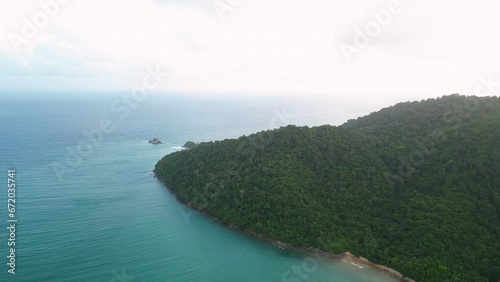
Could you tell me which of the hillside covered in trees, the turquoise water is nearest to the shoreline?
the hillside covered in trees

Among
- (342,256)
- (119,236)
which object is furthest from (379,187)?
(119,236)

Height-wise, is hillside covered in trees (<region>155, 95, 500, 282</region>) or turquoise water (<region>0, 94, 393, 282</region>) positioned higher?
hillside covered in trees (<region>155, 95, 500, 282</region>)

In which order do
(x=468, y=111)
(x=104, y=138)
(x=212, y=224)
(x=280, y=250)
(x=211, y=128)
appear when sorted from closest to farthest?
(x=280, y=250) < (x=212, y=224) < (x=468, y=111) < (x=104, y=138) < (x=211, y=128)

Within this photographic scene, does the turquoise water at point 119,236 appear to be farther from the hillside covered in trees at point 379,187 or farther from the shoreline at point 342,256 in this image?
the hillside covered in trees at point 379,187

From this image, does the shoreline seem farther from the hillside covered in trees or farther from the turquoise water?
the turquoise water

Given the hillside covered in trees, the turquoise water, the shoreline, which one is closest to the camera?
the turquoise water

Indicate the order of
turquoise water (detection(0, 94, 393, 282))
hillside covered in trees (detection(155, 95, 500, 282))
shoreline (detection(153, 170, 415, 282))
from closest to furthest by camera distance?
turquoise water (detection(0, 94, 393, 282)) → shoreline (detection(153, 170, 415, 282)) → hillside covered in trees (detection(155, 95, 500, 282))

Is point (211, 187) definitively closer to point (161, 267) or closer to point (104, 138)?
point (161, 267)

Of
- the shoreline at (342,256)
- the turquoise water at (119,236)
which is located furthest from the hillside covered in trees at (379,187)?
the turquoise water at (119,236)

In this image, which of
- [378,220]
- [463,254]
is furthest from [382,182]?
[463,254]
